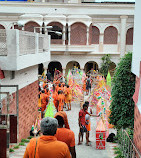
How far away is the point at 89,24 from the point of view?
69.8ft

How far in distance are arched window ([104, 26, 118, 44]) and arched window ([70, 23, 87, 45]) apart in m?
2.33

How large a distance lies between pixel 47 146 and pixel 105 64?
64.7 feet

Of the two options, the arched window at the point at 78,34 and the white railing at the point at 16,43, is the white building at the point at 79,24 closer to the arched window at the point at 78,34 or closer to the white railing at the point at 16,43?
the arched window at the point at 78,34

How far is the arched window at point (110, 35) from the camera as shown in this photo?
22.3 metres

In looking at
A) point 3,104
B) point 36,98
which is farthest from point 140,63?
point 36,98

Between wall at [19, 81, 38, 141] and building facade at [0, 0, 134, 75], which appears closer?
wall at [19, 81, 38, 141]

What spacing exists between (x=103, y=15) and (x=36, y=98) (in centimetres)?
1459

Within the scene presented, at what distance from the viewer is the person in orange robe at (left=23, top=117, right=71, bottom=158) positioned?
7.82ft

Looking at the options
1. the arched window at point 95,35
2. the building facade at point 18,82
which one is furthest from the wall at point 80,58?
the building facade at point 18,82

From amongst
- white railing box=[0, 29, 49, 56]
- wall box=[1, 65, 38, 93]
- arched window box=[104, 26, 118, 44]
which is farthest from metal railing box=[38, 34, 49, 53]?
arched window box=[104, 26, 118, 44]

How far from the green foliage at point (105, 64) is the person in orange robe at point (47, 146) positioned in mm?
19323

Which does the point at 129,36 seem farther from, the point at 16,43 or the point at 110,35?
the point at 16,43

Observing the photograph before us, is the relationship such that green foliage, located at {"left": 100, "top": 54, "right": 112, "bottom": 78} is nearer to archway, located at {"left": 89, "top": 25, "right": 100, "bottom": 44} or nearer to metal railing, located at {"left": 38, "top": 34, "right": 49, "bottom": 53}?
archway, located at {"left": 89, "top": 25, "right": 100, "bottom": 44}

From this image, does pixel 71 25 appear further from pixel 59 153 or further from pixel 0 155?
pixel 59 153
